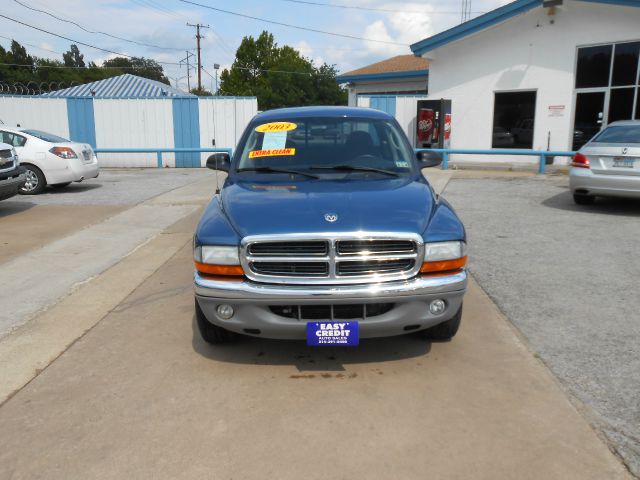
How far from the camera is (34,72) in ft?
262

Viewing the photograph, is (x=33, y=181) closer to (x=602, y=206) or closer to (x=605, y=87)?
(x=602, y=206)

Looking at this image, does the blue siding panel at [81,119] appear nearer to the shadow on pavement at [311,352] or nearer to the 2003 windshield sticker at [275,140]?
the 2003 windshield sticker at [275,140]

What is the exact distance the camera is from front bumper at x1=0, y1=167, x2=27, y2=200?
9.23 m

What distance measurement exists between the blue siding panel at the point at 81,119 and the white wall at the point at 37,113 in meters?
0.17

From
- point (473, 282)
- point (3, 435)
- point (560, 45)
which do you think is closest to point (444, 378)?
point (473, 282)

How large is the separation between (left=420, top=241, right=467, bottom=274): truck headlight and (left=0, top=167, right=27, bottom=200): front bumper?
8.18 metres

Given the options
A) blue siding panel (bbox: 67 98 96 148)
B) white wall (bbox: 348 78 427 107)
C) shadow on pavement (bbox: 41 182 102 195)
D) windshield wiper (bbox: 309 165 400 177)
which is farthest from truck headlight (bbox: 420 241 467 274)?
white wall (bbox: 348 78 427 107)

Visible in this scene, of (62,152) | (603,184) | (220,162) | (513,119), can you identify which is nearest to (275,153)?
(220,162)

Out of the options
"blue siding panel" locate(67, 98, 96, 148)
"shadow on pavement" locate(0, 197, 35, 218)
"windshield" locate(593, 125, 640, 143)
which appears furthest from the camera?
"blue siding panel" locate(67, 98, 96, 148)

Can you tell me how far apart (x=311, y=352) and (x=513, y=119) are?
53.4ft

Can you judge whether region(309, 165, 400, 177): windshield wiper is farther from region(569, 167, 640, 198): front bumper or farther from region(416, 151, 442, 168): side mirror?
region(569, 167, 640, 198): front bumper

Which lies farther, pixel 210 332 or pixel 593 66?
pixel 593 66

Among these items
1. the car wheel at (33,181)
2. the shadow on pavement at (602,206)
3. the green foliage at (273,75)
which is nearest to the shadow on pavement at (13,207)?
the car wheel at (33,181)

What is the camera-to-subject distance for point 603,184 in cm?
880
